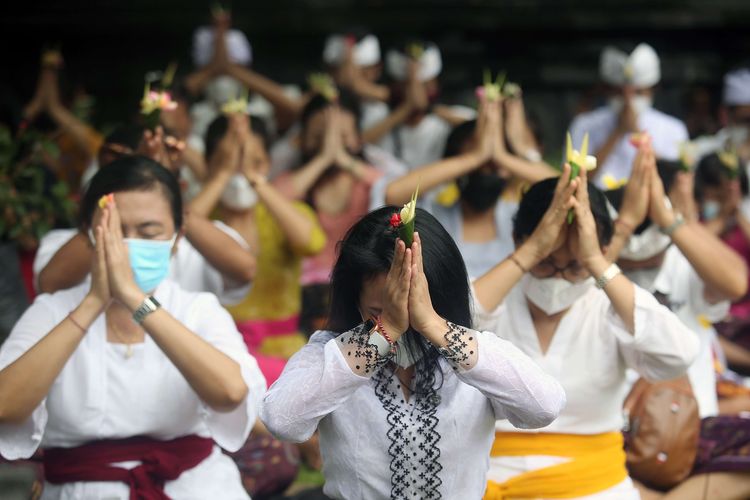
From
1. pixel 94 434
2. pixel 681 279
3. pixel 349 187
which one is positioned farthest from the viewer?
pixel 349 187

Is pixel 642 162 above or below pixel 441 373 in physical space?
above

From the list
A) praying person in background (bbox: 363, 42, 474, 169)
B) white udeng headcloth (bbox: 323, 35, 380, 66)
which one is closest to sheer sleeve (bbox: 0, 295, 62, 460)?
praying person in background (bbox: 363, 42, 474, 169)

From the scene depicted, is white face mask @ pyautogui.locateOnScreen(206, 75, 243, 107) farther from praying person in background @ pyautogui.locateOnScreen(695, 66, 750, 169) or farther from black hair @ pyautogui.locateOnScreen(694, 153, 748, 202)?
black hair @ pyautogui.locateOnScreen(694, 153, 748, 202)

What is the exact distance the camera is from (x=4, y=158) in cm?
524

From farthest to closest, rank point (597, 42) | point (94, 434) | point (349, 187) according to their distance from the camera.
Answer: point (597, 42) → point (349, 187) → point (94, 434)

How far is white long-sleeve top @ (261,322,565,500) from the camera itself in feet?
9.71

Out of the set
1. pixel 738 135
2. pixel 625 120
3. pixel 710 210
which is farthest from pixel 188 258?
pixel 738 135

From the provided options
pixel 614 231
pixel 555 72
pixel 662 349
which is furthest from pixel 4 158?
pixel 555 72

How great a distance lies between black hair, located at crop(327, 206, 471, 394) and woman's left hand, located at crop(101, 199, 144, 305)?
0.63 metres

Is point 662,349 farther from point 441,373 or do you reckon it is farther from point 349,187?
point 349,187

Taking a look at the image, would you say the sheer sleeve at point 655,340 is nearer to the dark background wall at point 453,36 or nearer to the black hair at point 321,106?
the black hair at point 321,106

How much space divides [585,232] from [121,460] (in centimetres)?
164

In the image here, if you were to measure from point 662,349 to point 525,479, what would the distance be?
61cm

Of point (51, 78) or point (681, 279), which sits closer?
point (681, 279)
